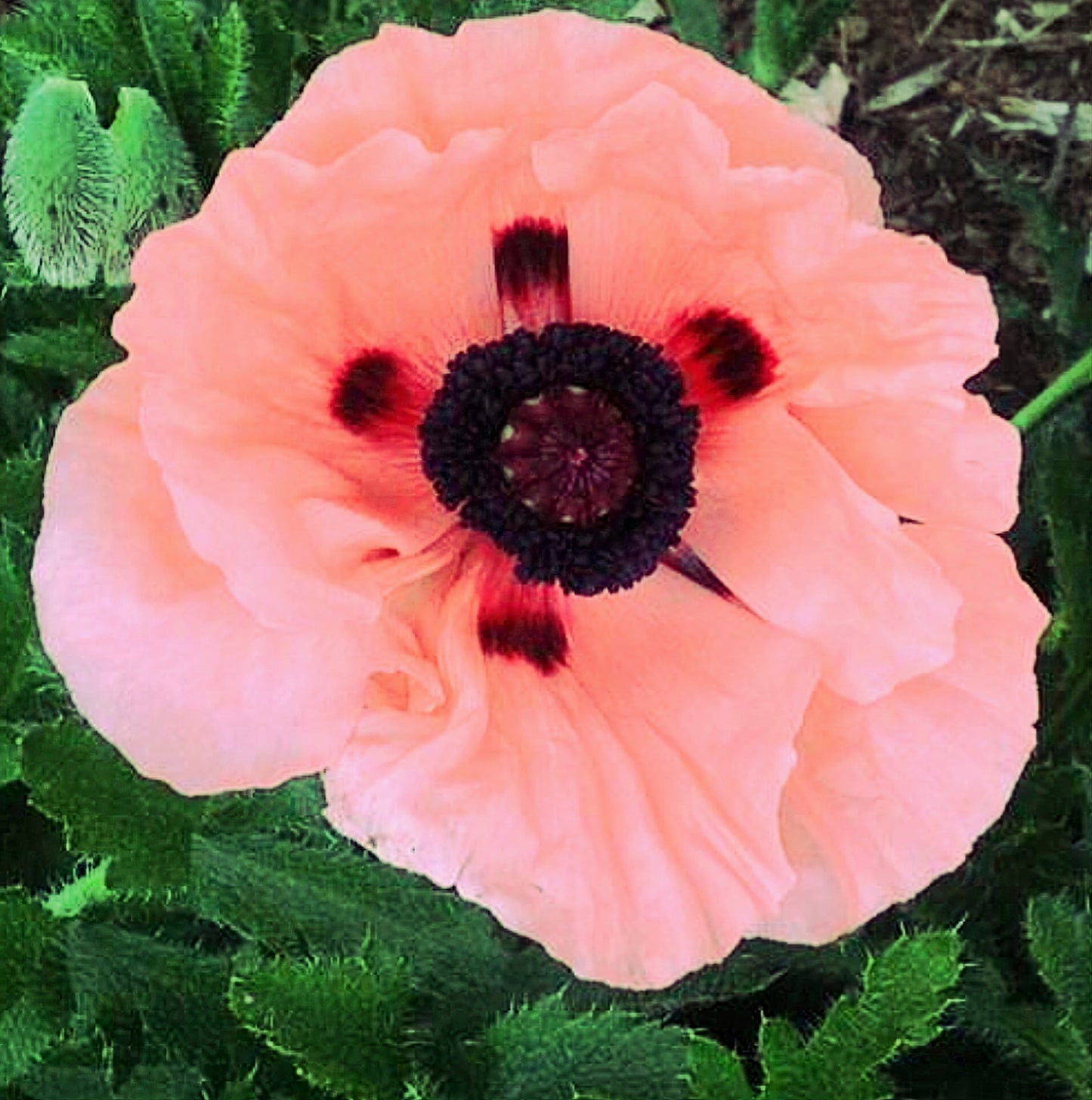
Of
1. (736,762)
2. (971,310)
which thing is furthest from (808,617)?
(971,310)

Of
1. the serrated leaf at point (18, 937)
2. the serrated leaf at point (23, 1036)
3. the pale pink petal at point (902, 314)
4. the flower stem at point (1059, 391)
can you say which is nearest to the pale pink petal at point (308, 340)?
the pale pink petal at point (902, 314)

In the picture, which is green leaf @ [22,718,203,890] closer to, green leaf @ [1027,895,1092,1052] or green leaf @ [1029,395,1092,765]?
green leaf @ [1027,895,1092,1052]

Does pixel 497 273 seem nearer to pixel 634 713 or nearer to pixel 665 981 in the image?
pixel 634 713

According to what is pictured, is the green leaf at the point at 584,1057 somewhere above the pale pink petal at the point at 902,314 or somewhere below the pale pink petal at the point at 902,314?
below

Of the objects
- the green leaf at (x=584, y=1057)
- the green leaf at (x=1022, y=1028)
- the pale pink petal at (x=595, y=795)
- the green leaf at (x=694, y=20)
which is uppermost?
the green leaf at (x=694, y=20)

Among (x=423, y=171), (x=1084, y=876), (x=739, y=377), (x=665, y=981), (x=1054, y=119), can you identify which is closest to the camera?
(x=423, y=171)

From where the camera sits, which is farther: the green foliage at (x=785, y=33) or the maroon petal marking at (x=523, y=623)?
the green foliage at (x=785, y=33)

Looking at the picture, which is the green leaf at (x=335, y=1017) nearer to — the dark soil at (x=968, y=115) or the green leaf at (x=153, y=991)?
the green leaf at (x=153, y=991)
